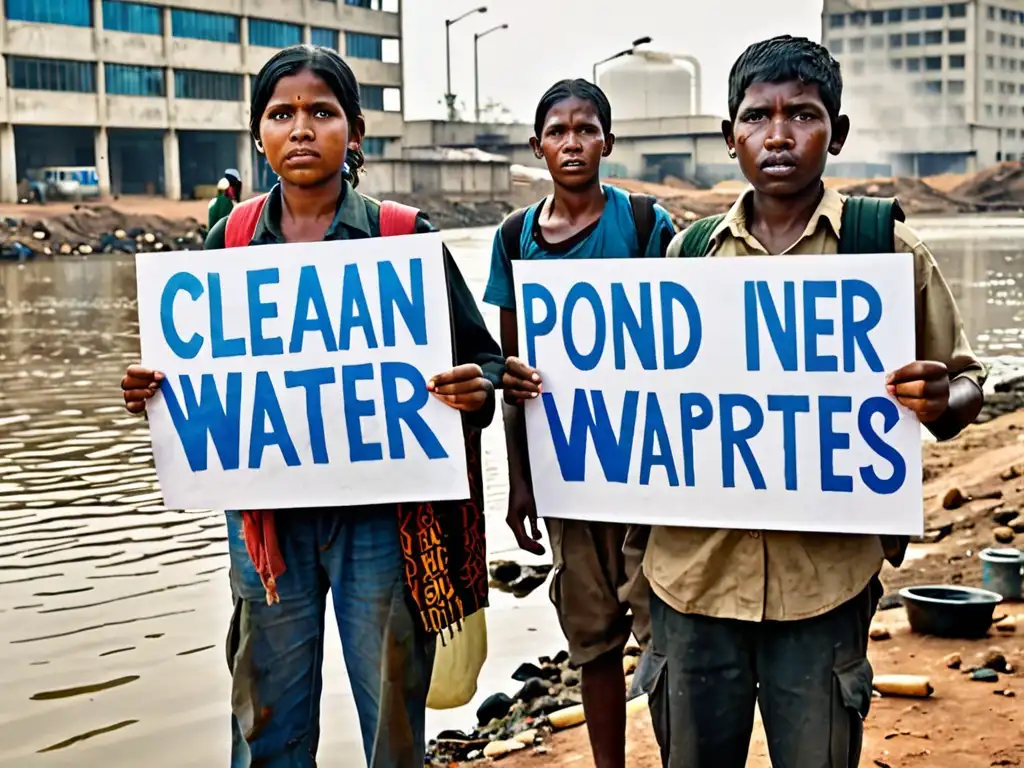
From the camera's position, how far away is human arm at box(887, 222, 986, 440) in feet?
8.98

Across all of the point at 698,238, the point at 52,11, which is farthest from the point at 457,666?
the point at 52,11

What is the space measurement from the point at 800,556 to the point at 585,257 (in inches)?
50.0

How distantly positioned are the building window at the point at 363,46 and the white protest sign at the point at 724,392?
60.8 metres

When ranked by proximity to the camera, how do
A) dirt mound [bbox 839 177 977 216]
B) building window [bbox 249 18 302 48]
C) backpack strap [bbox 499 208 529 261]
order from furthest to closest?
dirt mound [bbox 839 177 977 216] → building window [bbox 249 18 302 48] → backpack strap [bbox 499 208 529 261]

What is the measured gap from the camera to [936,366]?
2.74 m

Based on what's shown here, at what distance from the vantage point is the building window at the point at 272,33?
189ft

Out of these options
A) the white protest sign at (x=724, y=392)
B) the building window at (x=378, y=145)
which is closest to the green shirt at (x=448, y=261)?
the white protest sign at (x=724, y=392)

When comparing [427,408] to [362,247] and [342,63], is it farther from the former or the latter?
[342,63]

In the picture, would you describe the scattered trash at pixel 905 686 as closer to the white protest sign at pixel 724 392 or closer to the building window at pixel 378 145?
the white protest sign at pixel 724 392

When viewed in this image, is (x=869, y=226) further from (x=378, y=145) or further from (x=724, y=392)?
(x=378, y=145)

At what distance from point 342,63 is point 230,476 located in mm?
1033

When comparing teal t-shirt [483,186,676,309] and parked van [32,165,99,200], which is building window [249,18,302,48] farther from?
teal t-shirt [483,186,676,309]

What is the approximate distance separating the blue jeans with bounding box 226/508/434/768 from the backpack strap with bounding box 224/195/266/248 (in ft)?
2.33

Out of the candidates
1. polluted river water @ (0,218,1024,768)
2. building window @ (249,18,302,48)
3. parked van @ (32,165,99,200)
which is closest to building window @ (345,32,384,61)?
building window @ (249,18,302,48)
